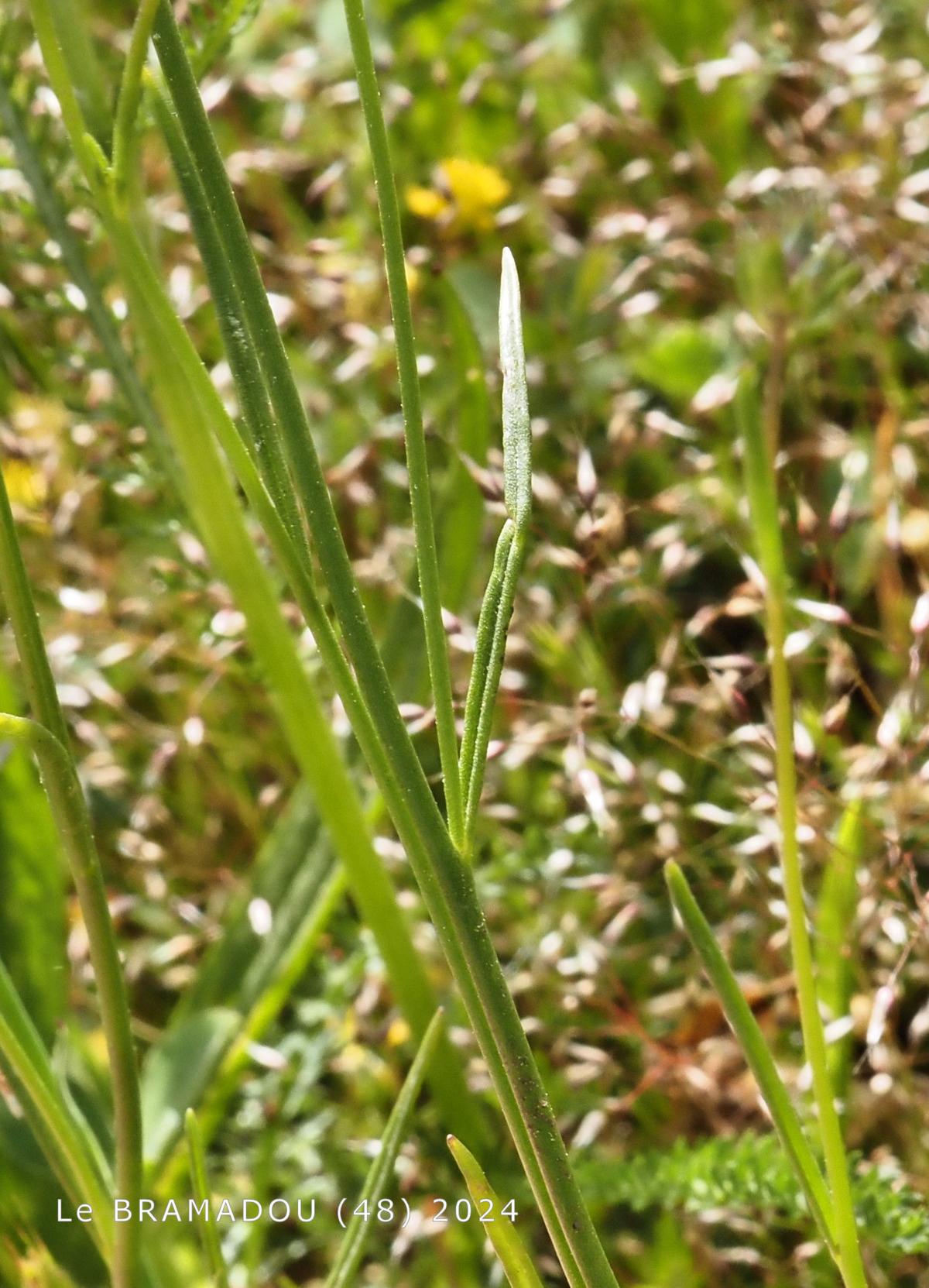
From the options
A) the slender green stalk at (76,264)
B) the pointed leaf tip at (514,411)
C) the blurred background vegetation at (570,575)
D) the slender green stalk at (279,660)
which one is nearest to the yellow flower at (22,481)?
the blurred background vegetation at (570,575)

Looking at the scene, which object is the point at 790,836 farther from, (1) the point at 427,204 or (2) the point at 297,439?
(1) the point at 427,204

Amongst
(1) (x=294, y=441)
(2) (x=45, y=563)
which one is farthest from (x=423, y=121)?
(1) (x=294, y=441)

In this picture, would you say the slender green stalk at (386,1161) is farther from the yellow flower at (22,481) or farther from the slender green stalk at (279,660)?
the yellow flower at (22,481)

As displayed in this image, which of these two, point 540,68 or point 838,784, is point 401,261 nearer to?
point 838,784

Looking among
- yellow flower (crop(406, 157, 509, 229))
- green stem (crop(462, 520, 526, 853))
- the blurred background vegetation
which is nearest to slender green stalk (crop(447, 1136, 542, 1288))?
green stem (crop(462, 520, 526, 853))

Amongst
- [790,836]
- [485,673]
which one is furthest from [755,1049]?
[485,673]

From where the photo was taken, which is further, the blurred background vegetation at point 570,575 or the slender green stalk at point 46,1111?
the blurred background vegetation at point 570,575
